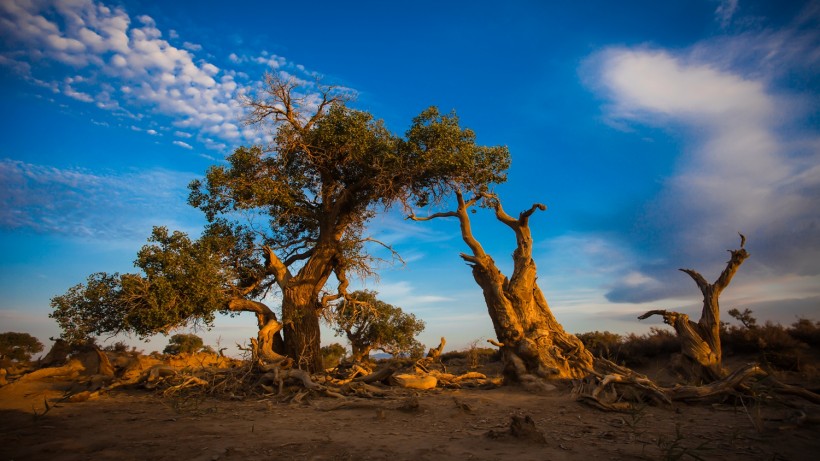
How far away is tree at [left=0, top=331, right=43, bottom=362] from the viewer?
21375 millimetres

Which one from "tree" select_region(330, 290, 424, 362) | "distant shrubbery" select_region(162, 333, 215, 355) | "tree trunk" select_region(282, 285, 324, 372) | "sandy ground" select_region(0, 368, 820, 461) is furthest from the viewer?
"distant shrubbery" select_region(162, 333, 215, 355)

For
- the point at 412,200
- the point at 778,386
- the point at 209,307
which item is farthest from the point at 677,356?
the point at 209,307

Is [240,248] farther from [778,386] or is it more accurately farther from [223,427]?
[778,386]

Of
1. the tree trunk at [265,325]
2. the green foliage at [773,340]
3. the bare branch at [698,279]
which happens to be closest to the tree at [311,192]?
the tree trunk at [265,325]

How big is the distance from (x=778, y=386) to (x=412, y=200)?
37.4ft

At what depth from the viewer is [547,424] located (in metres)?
6.39

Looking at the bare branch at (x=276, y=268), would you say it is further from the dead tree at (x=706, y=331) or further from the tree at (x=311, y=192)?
the dead tree at (x=706, y=331)

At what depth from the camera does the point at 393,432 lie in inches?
233

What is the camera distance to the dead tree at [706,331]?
459 inches

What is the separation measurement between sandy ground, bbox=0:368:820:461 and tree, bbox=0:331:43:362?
1771cm

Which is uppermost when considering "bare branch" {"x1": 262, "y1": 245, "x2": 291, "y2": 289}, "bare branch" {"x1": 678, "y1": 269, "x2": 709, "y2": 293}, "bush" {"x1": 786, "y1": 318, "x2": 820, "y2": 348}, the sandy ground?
"bare branch" {"x1": 262, "y1": 245, "x2": 291, "y2": 289}

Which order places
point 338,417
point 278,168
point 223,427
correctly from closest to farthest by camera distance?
point 223,427, point 338,417, point 278,168

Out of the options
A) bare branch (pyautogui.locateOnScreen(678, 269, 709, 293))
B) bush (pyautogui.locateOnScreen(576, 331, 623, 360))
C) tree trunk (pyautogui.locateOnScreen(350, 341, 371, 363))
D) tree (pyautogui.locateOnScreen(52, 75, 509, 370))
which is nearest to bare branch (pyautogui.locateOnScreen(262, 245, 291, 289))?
tree (pyautogui.locateOnScreen(52, 75, 509, 370))

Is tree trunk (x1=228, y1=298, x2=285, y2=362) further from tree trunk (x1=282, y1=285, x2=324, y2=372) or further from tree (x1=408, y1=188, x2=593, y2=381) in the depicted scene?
tree (x1=408, y1=188, x2=593, y2=381)
